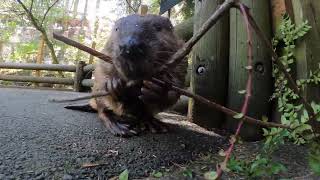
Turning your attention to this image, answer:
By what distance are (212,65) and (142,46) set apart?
1.13 metres

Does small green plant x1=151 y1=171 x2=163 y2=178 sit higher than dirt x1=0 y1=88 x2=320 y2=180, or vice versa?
dirt x1=0 y1=88 x2=320 y2=180

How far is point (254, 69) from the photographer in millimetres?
2787

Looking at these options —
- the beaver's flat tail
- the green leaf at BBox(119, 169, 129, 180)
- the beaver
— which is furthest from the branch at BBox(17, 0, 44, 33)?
the green leaf at BBox(119, 169, 129, 180)

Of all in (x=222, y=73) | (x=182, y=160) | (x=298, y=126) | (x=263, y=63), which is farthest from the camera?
(x=222, y=73)

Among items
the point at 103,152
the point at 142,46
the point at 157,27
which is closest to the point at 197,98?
the point at 142,46

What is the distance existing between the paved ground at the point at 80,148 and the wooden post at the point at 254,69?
0.87ft

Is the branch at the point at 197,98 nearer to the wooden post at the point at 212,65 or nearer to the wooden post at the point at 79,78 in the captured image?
the wooden post at the point at 212,65

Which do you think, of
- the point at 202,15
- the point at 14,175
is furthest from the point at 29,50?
the point at 14,175

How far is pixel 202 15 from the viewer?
→ 3.13 m

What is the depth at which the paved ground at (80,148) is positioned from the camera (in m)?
2.00

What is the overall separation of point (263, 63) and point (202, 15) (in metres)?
0.62

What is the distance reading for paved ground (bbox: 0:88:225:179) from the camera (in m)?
2.00

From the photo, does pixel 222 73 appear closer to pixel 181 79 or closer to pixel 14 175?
pixel 181 79

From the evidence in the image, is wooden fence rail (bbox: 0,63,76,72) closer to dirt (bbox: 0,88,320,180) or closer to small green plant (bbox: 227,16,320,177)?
dirt (bbox: 0,88,320,180)
